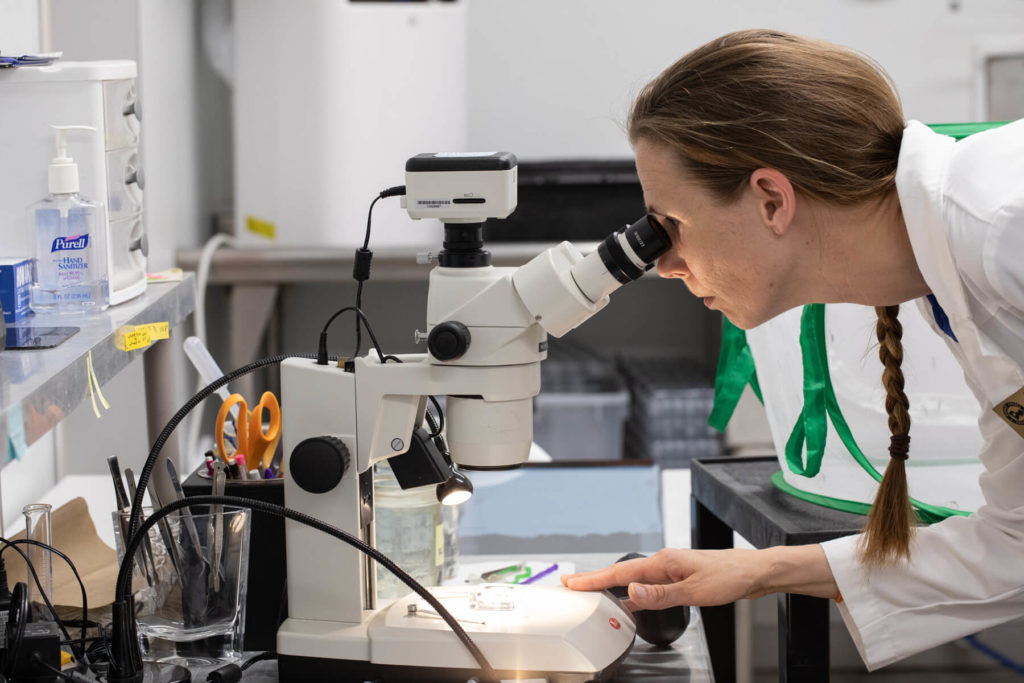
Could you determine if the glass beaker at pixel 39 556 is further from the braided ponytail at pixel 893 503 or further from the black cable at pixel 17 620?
the braided ponytail at pixel 893 503

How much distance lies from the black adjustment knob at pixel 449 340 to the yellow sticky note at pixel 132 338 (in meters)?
0.33

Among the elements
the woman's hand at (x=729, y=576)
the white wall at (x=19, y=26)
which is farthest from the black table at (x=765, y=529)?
the white wall at (x=19, y=26)

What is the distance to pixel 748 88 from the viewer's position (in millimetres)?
934

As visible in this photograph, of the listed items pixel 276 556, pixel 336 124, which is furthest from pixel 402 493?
pixel 336 124

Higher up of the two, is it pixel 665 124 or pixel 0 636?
pixel 665 124

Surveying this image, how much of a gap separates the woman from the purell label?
0.55 meters

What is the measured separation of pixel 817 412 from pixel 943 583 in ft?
0.70

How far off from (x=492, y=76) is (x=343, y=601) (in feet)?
7.65

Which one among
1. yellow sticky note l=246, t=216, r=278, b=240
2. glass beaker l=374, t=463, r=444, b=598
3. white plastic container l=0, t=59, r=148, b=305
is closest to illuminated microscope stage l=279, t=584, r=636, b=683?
glass beaker l=374, t=463, r=444, b=598

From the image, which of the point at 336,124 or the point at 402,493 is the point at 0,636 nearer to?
the point at 402,493

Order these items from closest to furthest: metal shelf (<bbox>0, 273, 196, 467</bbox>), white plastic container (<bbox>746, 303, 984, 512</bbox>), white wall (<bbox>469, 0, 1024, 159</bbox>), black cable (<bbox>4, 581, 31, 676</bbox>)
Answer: metal shelf (<bbox>0, 273, 196, 467</bbox>) < black cable (<bbox>4, 581, 31, 676</bbox>) < white plastic container (<bbox>746, 303, 984, 512</bbox>) < white wall (<bbox>469, 0, 1024, 159</bbox>)

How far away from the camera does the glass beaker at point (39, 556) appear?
0.95 meters

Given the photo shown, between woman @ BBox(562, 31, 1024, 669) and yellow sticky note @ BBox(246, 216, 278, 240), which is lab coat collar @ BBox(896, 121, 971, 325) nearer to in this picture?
woman @ BBox(562, 31, 1024, 669)

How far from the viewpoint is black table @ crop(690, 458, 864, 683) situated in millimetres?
1031
